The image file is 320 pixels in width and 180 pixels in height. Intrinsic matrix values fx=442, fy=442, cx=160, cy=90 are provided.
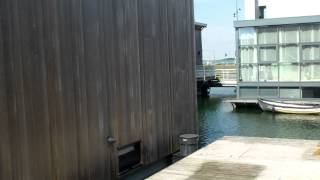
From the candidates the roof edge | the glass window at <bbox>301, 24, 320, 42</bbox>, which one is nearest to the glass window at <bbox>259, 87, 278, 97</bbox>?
the glass window at <bbox>301, 24, 320, 42</bbox>

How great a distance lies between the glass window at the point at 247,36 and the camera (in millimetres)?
23469

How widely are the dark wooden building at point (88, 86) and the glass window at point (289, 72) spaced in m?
14.3

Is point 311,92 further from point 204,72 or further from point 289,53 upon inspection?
point 204,72

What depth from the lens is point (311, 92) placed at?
22.3 metres

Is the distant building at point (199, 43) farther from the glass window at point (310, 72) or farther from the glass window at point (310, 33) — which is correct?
the glass window at point (310, 72)

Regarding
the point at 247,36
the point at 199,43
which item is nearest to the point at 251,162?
the point at 247,36

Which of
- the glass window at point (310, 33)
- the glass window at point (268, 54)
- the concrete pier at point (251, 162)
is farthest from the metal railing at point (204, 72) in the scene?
the concrete pier at point (251, 162)

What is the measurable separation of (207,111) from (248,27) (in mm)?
5067

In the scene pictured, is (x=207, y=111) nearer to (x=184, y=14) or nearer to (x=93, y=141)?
(x=184, y=14)

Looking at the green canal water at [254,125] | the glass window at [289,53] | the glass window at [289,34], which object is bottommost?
the green canal water at [254,125]

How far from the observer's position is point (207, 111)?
24.5m

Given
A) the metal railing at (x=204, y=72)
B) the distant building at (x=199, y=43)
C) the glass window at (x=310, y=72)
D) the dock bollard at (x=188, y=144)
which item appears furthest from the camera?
the distant building at (x=199, y=43)

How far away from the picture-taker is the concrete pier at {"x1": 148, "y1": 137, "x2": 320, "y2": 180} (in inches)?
253

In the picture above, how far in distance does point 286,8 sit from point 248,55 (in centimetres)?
759
